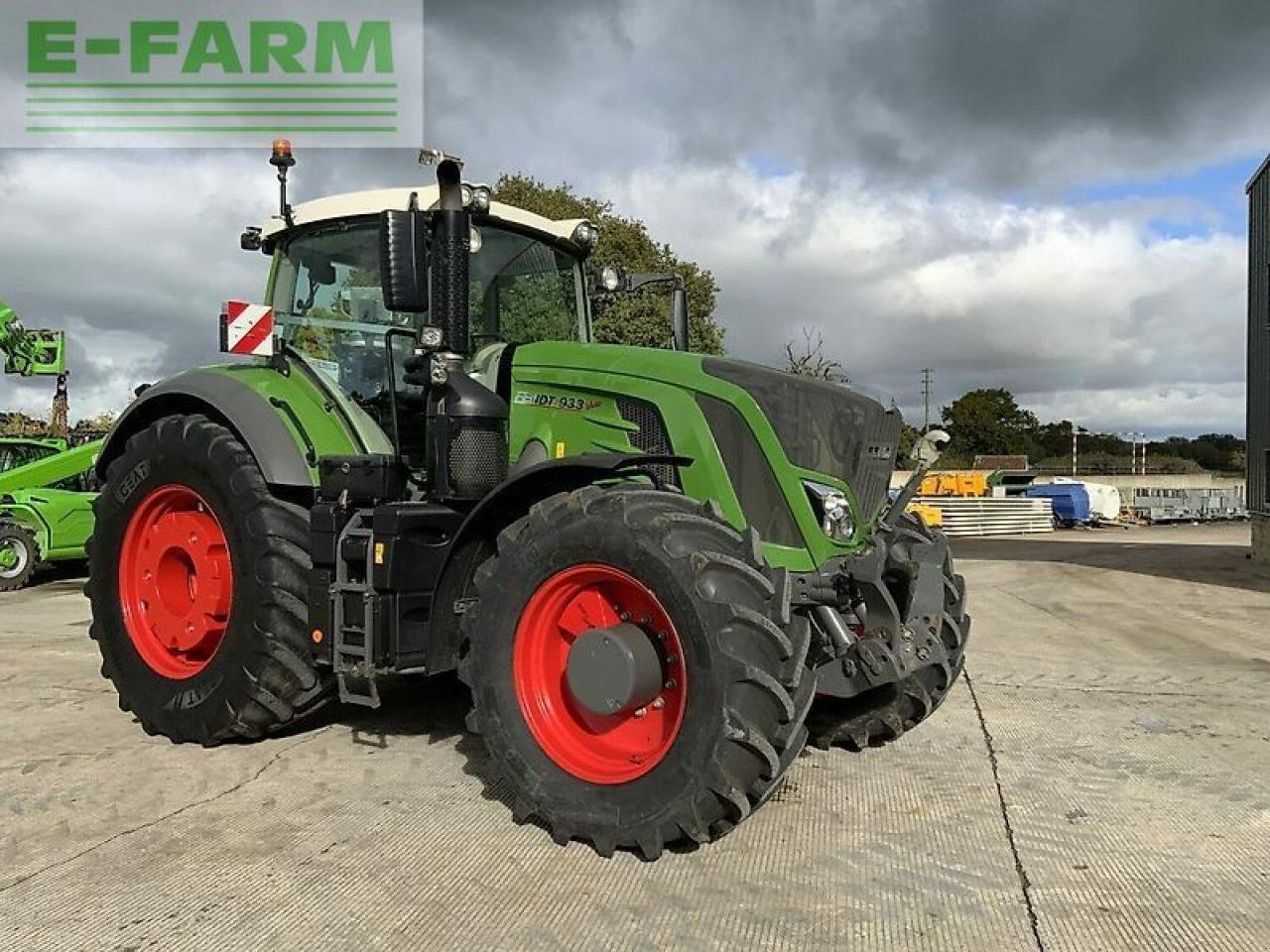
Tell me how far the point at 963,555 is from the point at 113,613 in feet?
47.2

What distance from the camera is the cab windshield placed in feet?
16.1

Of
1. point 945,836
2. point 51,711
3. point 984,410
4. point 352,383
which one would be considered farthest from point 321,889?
point 984,410

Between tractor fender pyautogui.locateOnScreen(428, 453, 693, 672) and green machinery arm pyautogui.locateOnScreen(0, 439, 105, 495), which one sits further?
green machinery arm pyautogui.locateOnScreen(0, 439, 105, 495)

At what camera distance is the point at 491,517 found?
158 inches

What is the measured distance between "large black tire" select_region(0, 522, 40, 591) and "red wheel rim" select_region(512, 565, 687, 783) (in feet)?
34.0

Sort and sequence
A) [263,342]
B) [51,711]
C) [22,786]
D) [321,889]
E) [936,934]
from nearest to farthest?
[936,934], [321,889], [22,786], [263,342], [51,711]

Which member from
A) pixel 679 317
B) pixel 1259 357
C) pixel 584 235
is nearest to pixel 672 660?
pixel 679 317

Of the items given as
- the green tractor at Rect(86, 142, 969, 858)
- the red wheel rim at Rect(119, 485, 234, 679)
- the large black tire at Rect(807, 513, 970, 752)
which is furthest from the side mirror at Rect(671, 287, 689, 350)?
the red wheel rim at Rect(119, 485, 234, 679)

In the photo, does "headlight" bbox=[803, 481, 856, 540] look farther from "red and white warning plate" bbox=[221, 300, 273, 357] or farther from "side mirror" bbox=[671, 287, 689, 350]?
"red and white warning plate" bbox=[221, 300, 273, 357]

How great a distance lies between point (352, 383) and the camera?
494 cm

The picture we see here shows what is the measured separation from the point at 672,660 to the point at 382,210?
257cm

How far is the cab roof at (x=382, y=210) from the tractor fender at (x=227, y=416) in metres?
0.87

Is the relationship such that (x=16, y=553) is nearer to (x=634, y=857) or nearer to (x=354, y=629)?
(x=354, y=629)

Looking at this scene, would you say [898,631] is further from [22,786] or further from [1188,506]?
[1188,506]
